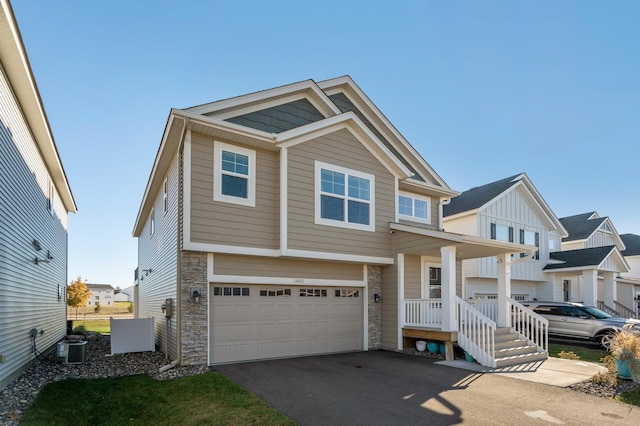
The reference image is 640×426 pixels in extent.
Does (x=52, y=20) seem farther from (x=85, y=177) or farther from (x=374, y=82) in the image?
(x=374, y=82)

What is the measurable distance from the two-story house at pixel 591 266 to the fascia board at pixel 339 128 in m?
15.0

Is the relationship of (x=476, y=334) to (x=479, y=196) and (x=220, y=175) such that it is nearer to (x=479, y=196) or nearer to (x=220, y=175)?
(x=220, y=175)

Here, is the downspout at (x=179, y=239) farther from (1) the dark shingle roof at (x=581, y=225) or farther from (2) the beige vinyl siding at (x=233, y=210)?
(1) the dark shingle roof at (x=581, y=225)

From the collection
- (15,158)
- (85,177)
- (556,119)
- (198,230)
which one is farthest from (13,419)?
(556,119)

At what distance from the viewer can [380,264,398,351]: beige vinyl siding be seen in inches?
480

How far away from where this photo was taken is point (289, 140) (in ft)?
35.0

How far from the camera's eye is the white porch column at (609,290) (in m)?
22.2

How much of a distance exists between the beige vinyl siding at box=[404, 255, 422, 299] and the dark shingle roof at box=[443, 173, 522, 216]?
8.95m

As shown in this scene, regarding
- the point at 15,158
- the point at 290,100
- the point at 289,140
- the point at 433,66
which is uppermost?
the point at 433,66

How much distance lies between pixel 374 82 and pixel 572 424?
44.0 ft

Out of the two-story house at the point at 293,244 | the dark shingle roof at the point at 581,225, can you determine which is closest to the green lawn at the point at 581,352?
the two-story house at the point at 293,244

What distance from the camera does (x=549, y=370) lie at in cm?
942

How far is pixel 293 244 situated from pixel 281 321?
2.20 metres

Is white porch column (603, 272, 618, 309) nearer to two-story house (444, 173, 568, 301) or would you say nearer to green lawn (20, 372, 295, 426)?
two-story house (444, 173, 568, 301)
